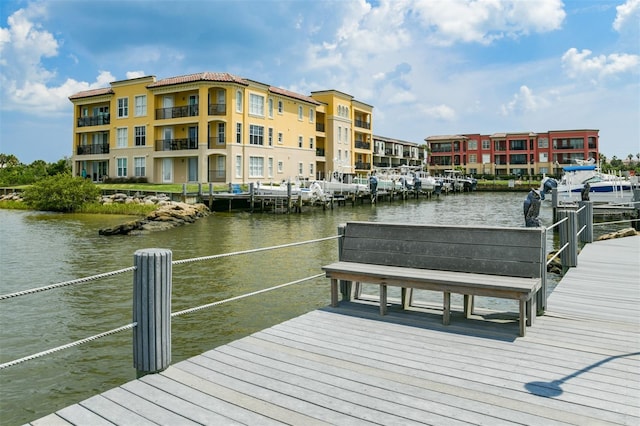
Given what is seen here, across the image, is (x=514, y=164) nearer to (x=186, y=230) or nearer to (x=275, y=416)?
(x=186, y=230)

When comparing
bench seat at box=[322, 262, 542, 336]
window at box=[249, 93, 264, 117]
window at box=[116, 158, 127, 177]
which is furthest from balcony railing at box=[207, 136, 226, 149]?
bench seat at box=[322, 262, 542, 336]

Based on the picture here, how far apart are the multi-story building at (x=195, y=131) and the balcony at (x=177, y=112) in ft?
0.30

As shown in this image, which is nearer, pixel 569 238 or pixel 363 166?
pixel 569 238

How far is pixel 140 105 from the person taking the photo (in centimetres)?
5003

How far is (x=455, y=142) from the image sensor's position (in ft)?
366

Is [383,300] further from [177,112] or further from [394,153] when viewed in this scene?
[394,153]

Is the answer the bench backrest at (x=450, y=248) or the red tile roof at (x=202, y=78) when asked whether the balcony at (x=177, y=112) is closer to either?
the red tile roof at (x=202, y=78)

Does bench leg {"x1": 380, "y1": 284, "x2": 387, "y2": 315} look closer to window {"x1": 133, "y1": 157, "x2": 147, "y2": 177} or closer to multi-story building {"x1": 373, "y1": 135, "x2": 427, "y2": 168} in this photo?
window {"x1": 133, "y1": 157, "x2": 147, "y2": 177}

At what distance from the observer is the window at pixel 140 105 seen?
49750mm

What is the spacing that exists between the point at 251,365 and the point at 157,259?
1372mm

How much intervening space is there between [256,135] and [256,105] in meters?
2.84

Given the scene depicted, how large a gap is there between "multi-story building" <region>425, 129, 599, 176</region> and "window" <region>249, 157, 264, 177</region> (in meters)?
66.3

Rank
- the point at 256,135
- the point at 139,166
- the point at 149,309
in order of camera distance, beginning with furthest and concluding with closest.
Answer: the point at 139,166 < the point at 256,135 < the point at 149,309

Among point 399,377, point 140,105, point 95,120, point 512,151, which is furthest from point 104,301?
point 512,151
